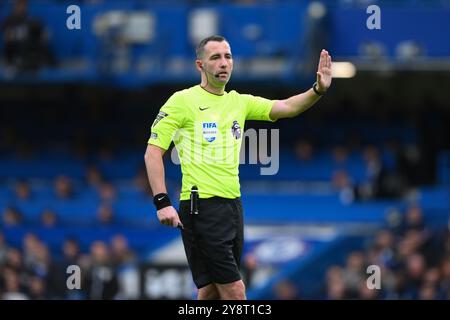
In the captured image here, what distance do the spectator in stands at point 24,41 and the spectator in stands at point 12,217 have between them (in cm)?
246

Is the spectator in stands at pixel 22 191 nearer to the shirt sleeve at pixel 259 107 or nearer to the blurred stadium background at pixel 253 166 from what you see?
the blurred stadium background at pixel 253 166

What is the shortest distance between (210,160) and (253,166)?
1216 centimetres

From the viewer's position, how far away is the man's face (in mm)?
8000

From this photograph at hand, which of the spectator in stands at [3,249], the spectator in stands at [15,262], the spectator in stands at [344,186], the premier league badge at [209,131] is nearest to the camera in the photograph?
the premier league badge at [209,131]

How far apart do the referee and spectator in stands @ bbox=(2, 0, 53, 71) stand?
11.7 metres

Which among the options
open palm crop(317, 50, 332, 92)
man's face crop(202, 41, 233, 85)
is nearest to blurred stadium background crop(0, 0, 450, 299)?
open palm crop(317, 50, 332, 92)

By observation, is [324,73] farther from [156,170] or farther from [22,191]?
[22,191]

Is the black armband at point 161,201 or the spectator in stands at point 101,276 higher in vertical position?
the black armband at point 161,201

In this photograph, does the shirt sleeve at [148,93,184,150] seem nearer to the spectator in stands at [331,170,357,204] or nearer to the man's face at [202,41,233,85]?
the man's face at [202,41,233,85]

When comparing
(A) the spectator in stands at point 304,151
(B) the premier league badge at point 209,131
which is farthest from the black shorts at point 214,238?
(A) the spectator in stands at point 304,151

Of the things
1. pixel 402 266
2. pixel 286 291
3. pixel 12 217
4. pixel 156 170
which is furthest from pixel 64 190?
pixel 156 170

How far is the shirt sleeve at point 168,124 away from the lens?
7.98m

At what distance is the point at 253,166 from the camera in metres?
20.2

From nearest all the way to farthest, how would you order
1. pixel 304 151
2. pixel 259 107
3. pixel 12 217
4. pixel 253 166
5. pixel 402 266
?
1. pixel 259 107
2. pixel 402 266
3. pixel 12 217
4. pixel 253 166
5. pixel 304 151
